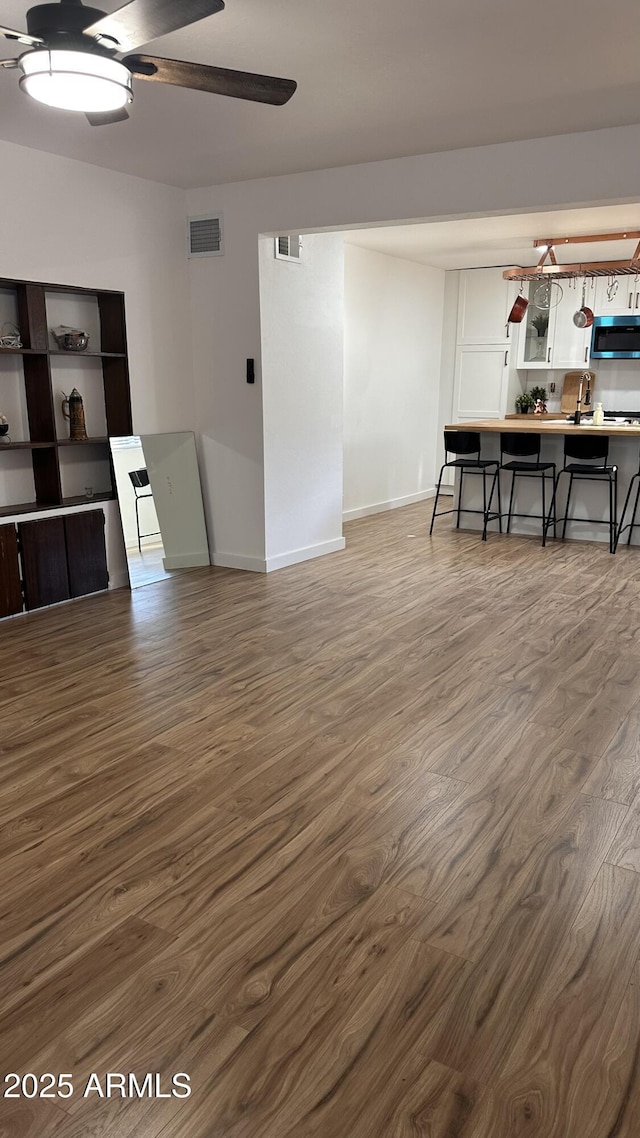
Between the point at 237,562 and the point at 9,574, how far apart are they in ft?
6.03

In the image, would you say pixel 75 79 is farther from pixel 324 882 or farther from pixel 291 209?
pixel 291 209

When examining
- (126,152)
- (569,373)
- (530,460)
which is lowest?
(530,460)

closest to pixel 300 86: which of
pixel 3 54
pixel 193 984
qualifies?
pixel 3 54

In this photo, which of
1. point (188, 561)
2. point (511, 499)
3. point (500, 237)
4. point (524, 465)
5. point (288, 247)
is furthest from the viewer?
point (511, 499)

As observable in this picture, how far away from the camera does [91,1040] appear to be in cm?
171

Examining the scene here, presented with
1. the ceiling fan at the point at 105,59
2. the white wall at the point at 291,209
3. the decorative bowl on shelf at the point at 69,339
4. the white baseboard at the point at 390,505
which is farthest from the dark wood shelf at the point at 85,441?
the white baseboard at the point at 390,505

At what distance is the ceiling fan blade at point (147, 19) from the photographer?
2.04m

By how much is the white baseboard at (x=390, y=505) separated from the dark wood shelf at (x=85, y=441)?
10.5ft

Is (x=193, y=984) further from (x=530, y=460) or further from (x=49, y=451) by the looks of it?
(x=530, y=460)

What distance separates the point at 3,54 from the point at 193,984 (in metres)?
3.53

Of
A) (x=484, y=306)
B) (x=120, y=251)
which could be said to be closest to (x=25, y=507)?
(x=120, y=251)

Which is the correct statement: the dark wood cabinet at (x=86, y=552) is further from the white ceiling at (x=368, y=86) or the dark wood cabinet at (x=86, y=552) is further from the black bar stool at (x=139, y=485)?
the white ceiling at (x=368, y=86)

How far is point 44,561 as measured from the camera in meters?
4.86

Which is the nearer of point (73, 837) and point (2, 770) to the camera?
point (73, 837)
